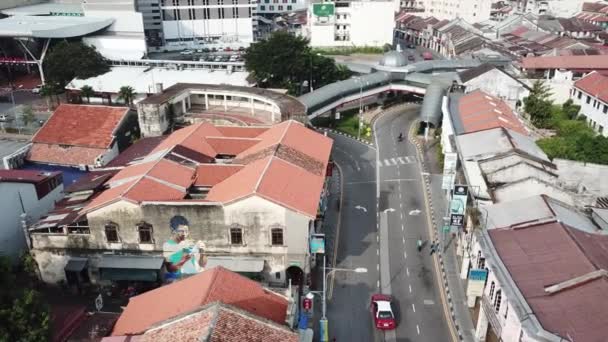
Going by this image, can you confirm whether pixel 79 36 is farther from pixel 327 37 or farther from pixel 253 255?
pixel 253 255

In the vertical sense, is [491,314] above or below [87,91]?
below

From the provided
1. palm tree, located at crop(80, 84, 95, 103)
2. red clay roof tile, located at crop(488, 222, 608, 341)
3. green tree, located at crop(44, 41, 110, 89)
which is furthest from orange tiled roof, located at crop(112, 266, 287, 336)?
green tree, located at crop(44, 41, 110, 89)

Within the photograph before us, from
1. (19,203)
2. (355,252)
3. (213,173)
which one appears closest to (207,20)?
(213,173)

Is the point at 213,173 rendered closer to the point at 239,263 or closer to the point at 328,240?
the point at 239,263

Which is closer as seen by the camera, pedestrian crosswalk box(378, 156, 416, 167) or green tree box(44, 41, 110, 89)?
pedestrian crosswalk box(378, 156, 416, 167)

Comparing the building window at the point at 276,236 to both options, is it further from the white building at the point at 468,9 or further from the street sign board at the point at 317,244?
the white building at the point at 468,9

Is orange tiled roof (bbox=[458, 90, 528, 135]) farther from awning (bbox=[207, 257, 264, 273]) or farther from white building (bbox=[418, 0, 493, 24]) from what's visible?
white building (bbox=[418, 0, 493, 24])
